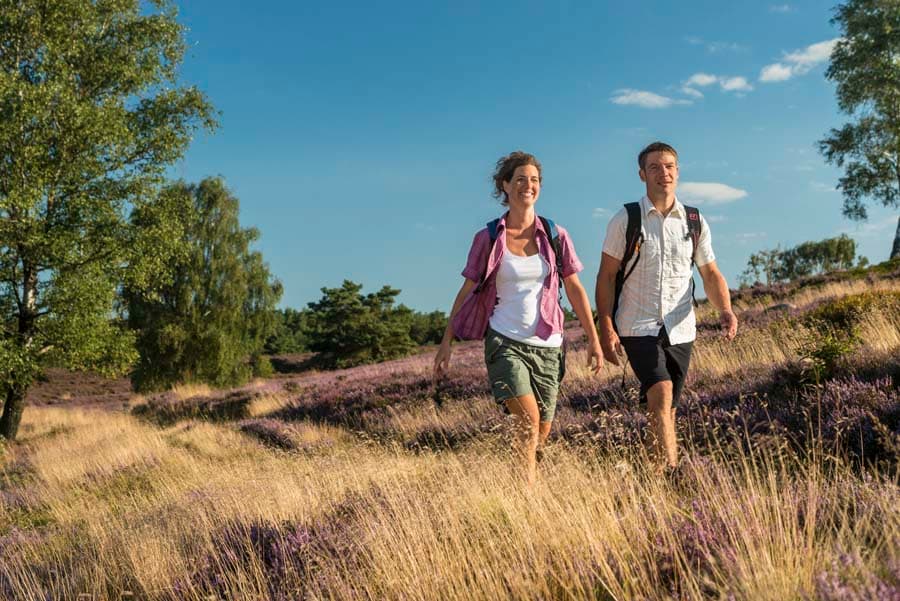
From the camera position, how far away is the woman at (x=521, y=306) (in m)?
4.56

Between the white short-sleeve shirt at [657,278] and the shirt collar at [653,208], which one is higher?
the shirt collar at [653,208]

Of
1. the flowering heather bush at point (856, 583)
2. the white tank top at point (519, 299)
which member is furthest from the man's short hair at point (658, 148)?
the flowering heather bush at point (856, 583)

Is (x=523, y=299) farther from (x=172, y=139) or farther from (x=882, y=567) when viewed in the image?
(x=172, y=139)

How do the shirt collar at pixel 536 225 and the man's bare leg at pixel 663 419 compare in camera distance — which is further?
the shirt collar at pixel 536 225

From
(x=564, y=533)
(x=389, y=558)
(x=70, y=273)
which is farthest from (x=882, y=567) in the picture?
(x=70, y=273)

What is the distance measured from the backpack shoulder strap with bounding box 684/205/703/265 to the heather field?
139 cm

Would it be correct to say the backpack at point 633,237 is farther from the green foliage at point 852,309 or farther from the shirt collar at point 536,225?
the green foliage at point 852,309

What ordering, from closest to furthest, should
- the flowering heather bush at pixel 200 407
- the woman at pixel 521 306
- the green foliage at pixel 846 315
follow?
the woman at pixel 521 306
the green foliage at pixel 846 315
the flowering heather bush at pixel 200 407

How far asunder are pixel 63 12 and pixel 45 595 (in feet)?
54.2

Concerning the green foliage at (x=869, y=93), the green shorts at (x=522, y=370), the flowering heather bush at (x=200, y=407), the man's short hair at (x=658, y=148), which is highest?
the green foliage at (x=869, y=93)

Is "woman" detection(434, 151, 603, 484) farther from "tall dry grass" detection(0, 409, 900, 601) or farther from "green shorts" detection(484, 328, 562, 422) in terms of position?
"tall dry grass" detection(0, 409, 900, 601)

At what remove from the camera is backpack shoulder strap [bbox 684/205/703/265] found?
15.1 ft

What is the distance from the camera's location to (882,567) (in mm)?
2332

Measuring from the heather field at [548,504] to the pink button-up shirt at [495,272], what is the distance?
0.82m
